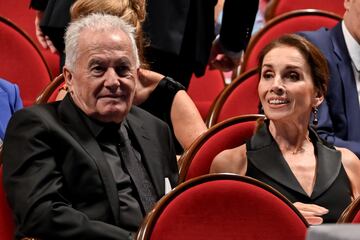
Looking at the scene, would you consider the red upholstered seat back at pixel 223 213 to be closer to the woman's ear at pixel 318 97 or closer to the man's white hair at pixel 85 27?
the man's white hair at pixel 85 27

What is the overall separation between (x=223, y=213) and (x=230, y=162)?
1.46 feet

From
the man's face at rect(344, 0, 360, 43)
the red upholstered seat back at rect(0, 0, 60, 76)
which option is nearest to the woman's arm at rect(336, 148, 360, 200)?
the man's face at rect(344, 0, 360, 43)

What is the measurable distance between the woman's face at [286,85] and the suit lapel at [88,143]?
56 cm

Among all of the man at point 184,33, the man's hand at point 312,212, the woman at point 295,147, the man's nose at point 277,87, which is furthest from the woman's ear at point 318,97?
the man at point 184,33

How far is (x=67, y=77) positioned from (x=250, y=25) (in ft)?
3.60

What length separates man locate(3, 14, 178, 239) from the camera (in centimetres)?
176

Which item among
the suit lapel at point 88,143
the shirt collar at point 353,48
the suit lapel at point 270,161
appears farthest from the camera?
the shirt collar at point 353,48

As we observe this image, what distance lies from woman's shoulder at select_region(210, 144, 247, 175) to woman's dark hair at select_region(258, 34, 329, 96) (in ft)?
0.85

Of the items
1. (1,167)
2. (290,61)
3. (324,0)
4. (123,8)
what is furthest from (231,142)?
(324,0)

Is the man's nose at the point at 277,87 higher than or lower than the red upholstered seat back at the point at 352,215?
higher

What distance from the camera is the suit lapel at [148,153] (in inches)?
78.2

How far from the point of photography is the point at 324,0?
3.65 m

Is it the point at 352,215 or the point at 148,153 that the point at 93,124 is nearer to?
the point at 148,153

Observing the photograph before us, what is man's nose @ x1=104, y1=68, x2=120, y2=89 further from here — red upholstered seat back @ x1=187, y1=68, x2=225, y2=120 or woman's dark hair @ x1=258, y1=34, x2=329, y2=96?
red upholstered seat back @ x1=187, y1=68, x2=225, y2=120
